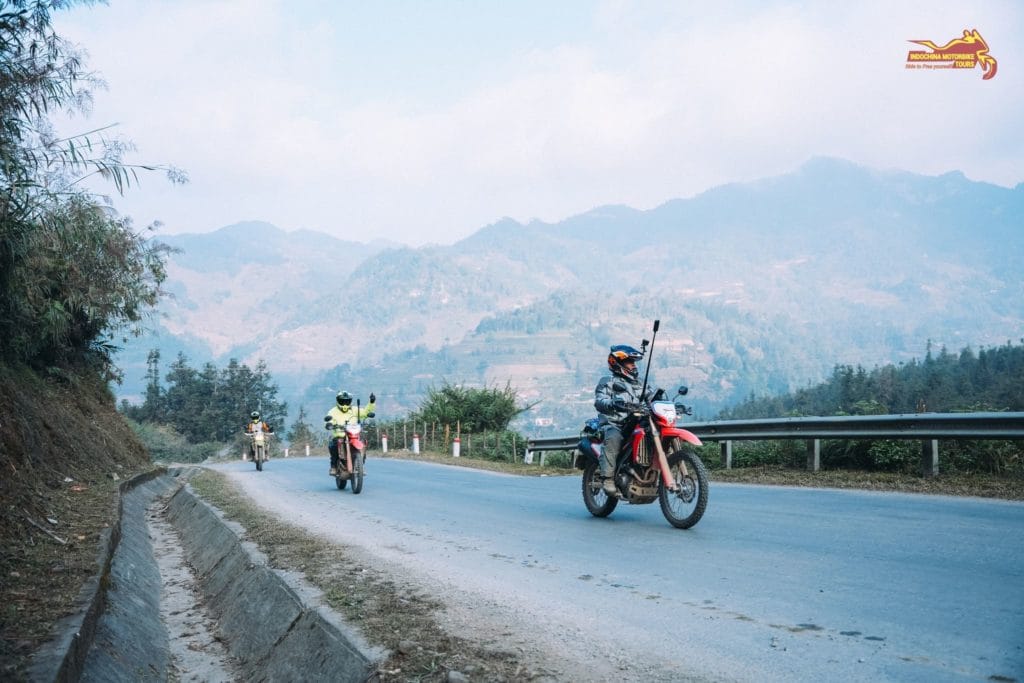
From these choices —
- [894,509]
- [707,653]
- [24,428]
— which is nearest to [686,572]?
[707,653]

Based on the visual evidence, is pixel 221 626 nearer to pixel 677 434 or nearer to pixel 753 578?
pixel 753 578

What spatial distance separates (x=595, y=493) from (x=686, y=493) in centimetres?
173

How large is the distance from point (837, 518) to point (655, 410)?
2.25 m

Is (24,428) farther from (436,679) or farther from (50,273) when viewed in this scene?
(436,679)

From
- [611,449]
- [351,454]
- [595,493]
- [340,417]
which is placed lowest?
[595,493]

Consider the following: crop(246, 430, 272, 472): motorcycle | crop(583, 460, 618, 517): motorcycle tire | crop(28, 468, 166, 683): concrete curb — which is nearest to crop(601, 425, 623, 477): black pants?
crop(583, 460, 618, 517): motorcycle tire

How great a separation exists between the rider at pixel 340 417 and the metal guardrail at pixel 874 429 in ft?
20.3

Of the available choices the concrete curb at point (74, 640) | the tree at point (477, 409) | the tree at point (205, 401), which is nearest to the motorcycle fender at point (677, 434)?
the concrete curb at point (74, 640)

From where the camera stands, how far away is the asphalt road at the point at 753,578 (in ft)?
15.0

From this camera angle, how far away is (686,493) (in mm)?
8844

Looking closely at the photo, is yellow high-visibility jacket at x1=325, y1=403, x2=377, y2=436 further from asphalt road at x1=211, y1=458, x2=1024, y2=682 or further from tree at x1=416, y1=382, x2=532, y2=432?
tree at x1=416, y1=382, x2=532, y2=432

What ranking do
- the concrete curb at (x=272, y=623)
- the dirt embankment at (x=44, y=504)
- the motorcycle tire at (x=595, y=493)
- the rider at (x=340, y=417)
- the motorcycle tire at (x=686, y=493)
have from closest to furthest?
the concrete curb at (x=272, y=623) → the dirt embankment at (x=44, y=504) → the motorcycle tire at (x=686, y=493) → the motorcycle tire at (x=595, y=493) → the rider at (x=340, y=417)

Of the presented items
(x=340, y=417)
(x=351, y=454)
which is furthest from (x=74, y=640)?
(x=340, y=417)

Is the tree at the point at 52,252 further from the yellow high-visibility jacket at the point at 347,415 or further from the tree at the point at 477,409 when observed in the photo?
the tree at the point at 477,409
